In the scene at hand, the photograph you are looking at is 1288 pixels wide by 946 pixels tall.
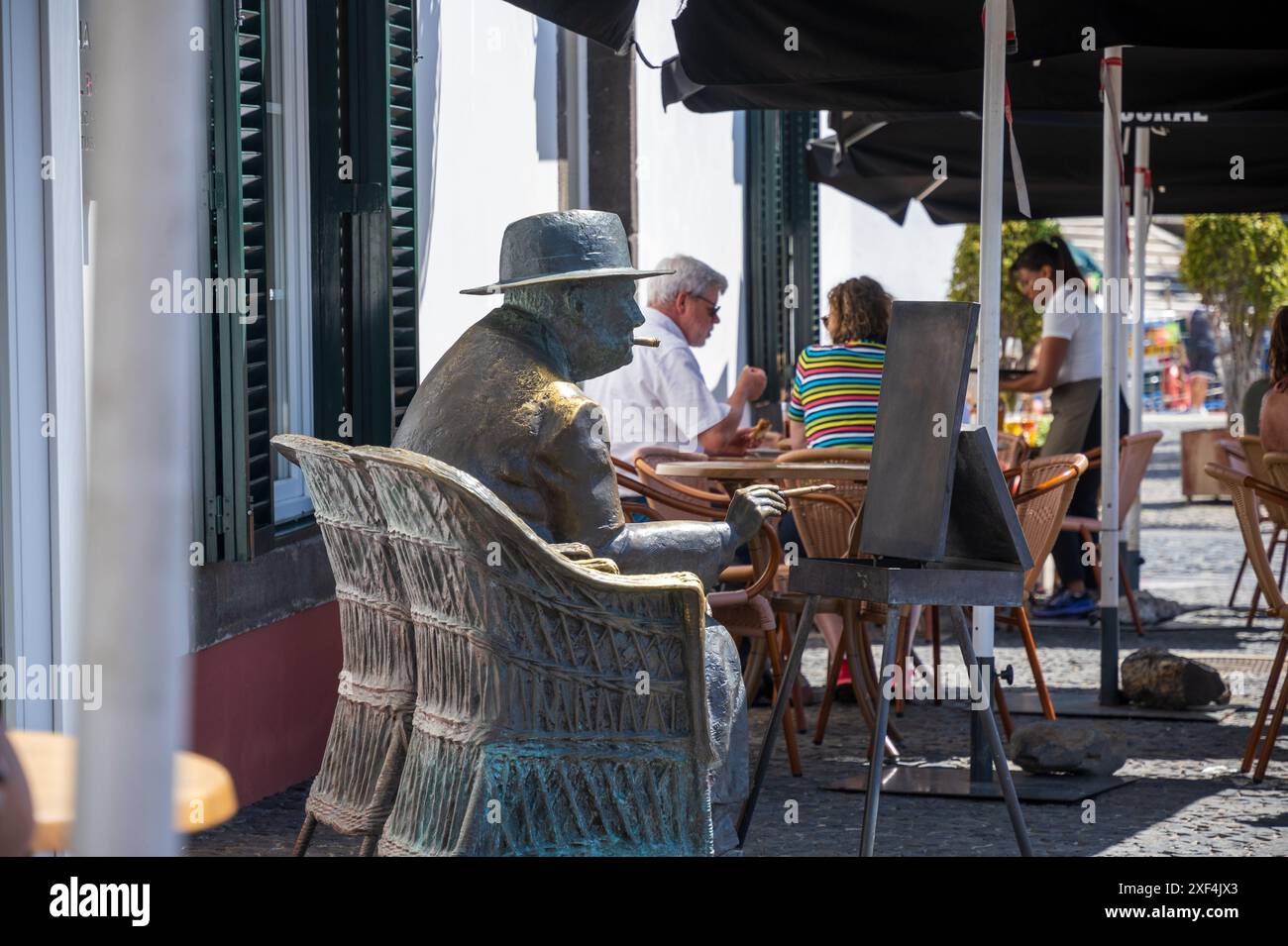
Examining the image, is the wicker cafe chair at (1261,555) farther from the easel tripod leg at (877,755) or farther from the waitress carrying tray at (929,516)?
the easel tripod leg at (877,755)

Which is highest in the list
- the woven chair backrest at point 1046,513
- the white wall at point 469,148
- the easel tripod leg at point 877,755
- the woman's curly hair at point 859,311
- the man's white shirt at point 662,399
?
the white wall at point 469,148

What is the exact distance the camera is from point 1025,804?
17.6ft

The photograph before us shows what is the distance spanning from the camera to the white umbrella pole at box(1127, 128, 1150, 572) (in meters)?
9.21

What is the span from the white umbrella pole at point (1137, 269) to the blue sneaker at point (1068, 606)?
38cm

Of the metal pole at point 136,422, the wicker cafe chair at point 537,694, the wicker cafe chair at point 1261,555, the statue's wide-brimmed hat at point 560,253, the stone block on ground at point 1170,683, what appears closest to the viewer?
the metal pole at point 136,422

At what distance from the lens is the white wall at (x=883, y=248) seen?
14930 millimetres

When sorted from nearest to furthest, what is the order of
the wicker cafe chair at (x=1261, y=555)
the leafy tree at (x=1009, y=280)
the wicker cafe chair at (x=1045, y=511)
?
the wicker cafe chair at (x=1261, y=555) < the wicker cafe chair at (x=1045, y=511) < the leafy tree at (x=1009, y=280)

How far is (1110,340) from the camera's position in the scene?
22.6 ft

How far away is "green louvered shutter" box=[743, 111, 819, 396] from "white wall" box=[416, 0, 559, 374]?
4.16m

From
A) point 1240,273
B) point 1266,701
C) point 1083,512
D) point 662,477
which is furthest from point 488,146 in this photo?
point 1240,273

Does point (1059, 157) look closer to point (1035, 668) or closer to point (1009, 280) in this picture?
point (1035, 668)

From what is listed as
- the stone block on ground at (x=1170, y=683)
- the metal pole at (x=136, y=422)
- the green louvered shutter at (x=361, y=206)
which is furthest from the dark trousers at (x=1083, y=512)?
the metal pole at (x=136, y=422)

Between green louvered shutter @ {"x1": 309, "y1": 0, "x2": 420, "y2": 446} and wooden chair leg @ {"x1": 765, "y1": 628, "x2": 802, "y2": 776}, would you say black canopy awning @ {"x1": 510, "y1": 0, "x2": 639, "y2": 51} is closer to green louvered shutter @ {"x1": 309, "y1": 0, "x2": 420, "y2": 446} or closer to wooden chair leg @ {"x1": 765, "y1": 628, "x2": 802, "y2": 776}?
green louvered shutter @ {"x1": 309, "y1": 0, "x2": 420, "y2": 446}
